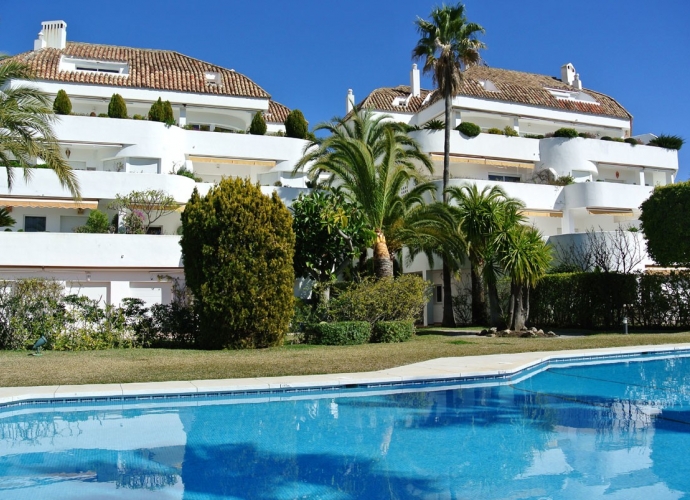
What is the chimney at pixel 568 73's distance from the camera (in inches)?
1980

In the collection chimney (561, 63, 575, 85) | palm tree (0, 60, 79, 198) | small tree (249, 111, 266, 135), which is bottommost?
palm tree (0, 60, 79, 198)

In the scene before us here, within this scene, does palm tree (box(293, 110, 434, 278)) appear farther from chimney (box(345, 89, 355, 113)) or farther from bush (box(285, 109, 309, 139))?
chimney (box(345, 89, 355, 113))

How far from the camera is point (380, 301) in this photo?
22.2 meters

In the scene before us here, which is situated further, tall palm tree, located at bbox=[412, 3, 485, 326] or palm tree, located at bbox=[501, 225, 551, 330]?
tall palm tree, located at bbox=[412, 3, 485, 326]

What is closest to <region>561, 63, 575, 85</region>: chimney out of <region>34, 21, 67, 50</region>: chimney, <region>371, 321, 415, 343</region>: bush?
<region>371, 321, 415, 343</region>: bush

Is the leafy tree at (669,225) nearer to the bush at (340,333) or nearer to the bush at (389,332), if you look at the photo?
the bush at (389,332)

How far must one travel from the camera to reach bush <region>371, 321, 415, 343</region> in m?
21.9

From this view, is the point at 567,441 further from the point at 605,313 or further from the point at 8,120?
the point at 605,313

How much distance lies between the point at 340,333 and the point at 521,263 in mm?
7481

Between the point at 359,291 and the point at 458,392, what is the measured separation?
→ 9.21m

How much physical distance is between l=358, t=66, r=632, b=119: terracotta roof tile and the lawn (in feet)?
73.1

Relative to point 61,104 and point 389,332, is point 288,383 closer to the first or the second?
point 389,332

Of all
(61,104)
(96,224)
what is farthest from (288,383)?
(61,104)

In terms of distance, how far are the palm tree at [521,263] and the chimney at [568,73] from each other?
99.0 feet
